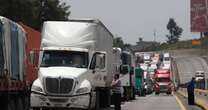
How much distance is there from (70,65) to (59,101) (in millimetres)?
1720

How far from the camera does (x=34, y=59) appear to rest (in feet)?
89.6

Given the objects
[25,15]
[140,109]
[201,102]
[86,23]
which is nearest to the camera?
[86,23]

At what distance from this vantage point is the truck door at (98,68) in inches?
1106

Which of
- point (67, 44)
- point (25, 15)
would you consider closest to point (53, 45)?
point (67, 44)

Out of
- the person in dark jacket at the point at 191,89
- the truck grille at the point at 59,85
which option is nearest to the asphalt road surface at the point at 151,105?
the person in dark jacket at the point at 191,89

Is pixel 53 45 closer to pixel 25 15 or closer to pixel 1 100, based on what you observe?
pixel 1 100

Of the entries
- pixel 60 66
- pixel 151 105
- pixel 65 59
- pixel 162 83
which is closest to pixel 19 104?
pixel 60 66

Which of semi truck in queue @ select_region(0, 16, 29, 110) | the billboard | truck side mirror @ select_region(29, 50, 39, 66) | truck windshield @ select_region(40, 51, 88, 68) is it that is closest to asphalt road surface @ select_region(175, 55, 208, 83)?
the billboard

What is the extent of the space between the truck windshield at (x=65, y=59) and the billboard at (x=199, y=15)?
8.00m

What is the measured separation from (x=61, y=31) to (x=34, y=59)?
171cm

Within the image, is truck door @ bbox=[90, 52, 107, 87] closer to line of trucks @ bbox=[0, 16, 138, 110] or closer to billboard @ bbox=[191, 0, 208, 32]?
line of trucks @ bbox=[0, 16, 138, 110]

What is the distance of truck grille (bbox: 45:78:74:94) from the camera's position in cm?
2623

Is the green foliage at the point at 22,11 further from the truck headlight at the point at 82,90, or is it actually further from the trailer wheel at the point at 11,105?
the trailer wheel at the point at 11,105

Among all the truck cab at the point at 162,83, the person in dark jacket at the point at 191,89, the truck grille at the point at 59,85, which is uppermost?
the truck grille at the point at 59,85
